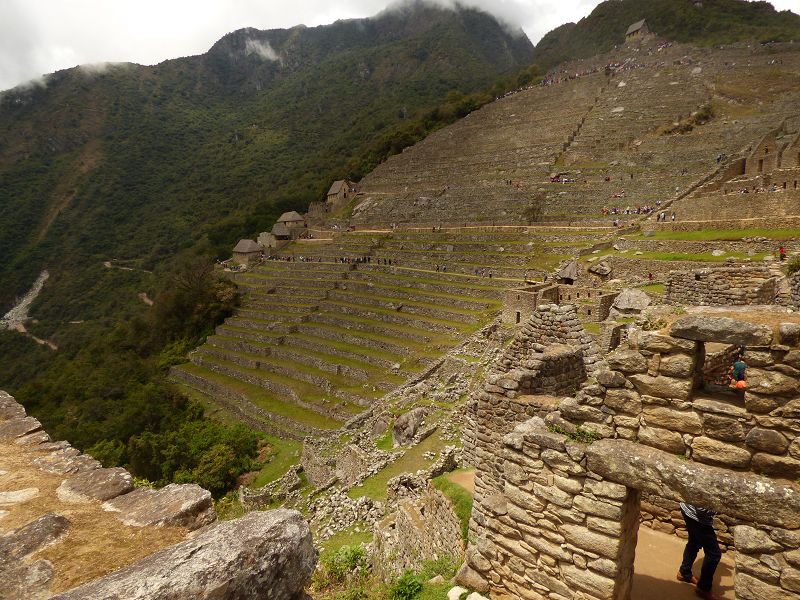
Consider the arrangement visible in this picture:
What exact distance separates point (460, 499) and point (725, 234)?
16212 mm

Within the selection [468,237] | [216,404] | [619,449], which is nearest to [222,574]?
[619,449]

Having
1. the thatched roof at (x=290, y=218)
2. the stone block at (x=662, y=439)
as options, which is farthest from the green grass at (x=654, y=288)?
the thatched roof at (x=290, y=218)

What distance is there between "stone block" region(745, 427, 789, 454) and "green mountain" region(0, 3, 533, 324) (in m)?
54.5

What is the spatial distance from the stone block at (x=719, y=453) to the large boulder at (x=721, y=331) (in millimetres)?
636

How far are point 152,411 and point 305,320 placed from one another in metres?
10.1

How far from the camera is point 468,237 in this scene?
96.3ft

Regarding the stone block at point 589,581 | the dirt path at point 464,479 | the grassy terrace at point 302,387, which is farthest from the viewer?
the grassy terrace at point 302,387

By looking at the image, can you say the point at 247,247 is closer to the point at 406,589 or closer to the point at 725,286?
the point at 725,286

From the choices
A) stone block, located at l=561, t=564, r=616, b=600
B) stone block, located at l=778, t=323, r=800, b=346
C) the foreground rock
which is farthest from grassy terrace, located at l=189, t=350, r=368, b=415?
stone block, located at l=778, t=323, r=800, b=346

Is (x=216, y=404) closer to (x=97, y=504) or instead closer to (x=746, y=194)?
(x=97, y=504)

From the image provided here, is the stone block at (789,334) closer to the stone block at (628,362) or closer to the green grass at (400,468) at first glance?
the stone block at (628,362)

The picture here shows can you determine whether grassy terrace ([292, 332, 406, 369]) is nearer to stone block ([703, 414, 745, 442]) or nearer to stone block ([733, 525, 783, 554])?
stone block ([703, 414, 745, 442])

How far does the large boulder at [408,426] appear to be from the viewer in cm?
1256

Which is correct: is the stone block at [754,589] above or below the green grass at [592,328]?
above
